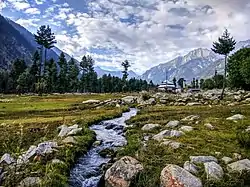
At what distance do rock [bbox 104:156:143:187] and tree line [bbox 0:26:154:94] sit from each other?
301 feet

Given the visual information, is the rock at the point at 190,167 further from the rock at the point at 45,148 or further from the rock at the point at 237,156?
the rock at the point at 45,148

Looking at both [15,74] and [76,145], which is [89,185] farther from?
[15,74]

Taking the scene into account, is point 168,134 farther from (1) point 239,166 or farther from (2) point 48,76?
(2) point 48,76

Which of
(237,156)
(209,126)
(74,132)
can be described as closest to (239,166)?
(237,156)

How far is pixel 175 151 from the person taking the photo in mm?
19250

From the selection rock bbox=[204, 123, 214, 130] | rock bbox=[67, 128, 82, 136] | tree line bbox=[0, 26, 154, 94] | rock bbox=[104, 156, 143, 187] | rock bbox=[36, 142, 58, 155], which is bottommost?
rock bbox=[104, 156, 143, 187]

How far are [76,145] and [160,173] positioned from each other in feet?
26.7

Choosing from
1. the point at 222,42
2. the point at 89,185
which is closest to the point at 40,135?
the point at 89,185

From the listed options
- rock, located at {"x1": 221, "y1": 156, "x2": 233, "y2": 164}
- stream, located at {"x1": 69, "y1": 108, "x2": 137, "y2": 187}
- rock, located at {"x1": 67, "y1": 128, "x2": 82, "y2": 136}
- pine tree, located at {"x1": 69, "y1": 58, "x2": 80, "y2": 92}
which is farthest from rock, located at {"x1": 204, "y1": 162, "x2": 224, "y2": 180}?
pine tree, located at {"x1": 69, "y1": 58, "x2": 80, "y2": 92}

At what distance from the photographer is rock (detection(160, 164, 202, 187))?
1400 centimetres

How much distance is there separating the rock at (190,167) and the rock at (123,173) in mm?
2243

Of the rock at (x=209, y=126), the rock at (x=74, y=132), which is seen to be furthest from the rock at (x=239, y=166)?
the rock at (x=74, y=132)

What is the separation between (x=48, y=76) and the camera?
128m

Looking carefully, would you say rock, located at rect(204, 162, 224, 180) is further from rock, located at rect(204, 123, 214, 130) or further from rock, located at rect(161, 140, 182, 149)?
rock, located at rect(204, 123, 214, 130)
